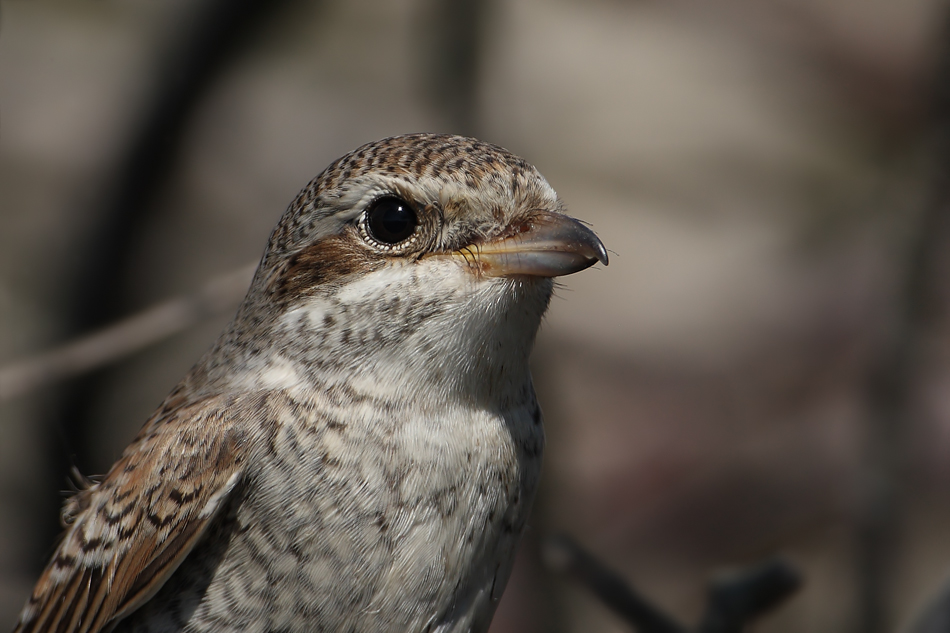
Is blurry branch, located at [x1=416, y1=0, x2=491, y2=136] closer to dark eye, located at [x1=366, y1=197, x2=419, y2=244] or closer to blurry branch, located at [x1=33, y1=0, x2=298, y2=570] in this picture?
blurry branch, located at [x1=33, y1=0, x2=298, y2=570]

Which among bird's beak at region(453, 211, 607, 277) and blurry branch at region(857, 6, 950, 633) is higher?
bird's beak at region(453, 211, 607, 277)

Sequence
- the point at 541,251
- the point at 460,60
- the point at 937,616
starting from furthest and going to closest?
the point at 460,60
the point at 937,616
the point at 541,251

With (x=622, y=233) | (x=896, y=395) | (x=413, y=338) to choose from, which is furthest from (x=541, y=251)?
(x=622, y=233)

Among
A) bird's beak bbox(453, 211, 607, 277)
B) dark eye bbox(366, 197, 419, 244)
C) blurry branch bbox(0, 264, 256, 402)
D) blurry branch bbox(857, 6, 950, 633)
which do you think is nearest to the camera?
bird's beak bbox(453, 211, 607, 277)

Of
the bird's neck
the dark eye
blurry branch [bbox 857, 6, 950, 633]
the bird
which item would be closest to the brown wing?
the bird

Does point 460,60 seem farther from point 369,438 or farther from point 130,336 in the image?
point 369,438

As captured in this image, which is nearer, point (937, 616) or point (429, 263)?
point (429, 263)
